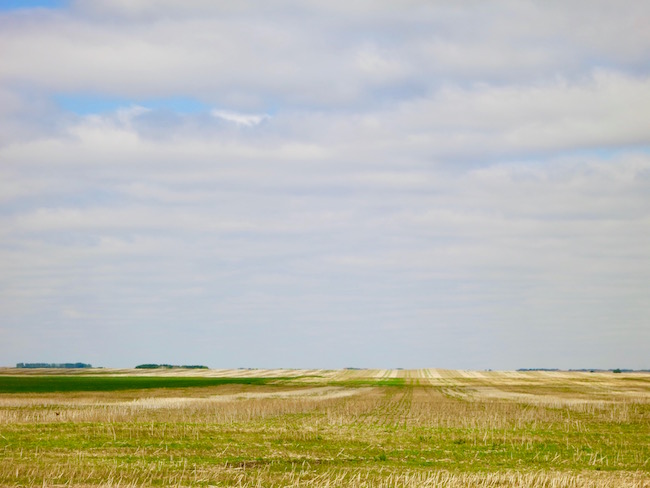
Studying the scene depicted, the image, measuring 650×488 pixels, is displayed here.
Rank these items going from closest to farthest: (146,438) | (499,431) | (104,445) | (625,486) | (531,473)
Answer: (625,486) < (531,473) < (104,445) < (146,438) < (499,431)

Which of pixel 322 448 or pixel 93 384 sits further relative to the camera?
pixel 93 384

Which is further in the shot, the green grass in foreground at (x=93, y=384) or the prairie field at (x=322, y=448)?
the green grass in foreground at (x=93, y=384)

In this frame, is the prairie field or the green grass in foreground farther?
the green grass in foreground

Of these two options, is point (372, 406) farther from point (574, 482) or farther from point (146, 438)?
point (574, 482)

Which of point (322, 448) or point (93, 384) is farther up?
point (93, 384)

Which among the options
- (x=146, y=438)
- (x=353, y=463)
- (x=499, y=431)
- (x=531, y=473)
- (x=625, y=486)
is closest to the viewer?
(x=625, y=486)

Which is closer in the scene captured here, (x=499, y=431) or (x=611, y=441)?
(x=611, y=441)

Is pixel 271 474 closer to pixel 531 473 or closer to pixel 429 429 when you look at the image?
pixel 531 473

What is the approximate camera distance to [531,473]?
31.5 metres

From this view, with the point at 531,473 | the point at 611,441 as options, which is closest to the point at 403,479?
the point at 531,473

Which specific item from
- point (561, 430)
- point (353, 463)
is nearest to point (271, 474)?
point (353, 463)

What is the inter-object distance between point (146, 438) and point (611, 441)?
26.2 meters

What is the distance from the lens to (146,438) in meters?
43.4

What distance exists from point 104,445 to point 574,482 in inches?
883
